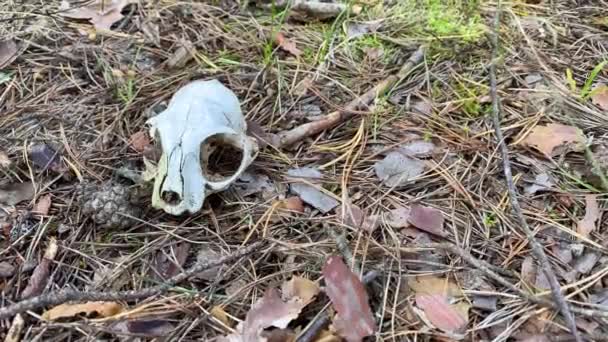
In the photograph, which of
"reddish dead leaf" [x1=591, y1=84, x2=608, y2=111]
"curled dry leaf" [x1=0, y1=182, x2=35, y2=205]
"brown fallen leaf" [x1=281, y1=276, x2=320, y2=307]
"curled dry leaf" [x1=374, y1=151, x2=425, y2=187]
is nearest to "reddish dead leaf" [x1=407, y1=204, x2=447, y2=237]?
"curled dry leaf" [x1=374, y1=151, x2=425, y2=187]

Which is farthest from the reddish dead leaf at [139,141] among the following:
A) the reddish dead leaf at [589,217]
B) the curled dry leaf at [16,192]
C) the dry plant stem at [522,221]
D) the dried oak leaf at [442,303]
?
the reddish dead leaf at [589,217]

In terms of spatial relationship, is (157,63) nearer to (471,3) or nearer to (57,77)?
(57,77)

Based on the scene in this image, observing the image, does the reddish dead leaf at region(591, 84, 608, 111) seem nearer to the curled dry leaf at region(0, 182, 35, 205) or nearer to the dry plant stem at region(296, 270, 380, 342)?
the dry plant stem at region(296, 270, 380, 342)

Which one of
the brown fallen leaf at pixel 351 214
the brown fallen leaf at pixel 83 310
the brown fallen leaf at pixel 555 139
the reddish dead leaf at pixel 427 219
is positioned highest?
the brown fallen leaf at pixel 555 139

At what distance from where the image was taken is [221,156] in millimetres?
2016

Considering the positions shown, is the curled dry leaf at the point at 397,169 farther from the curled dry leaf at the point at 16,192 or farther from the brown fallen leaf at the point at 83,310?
the curled dry leaf at the point at 16,192

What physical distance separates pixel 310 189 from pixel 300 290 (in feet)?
1.21

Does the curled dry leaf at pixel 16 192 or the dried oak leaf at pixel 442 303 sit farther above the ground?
the dried oak leaf at pixel 442 303

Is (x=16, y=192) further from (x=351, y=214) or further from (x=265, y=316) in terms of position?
(x=351, y=214)

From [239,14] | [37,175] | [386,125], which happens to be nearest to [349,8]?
[239,14]

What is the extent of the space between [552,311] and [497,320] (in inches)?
5.4

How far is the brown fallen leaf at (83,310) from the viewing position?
62.8 inches

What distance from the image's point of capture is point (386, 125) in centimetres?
212

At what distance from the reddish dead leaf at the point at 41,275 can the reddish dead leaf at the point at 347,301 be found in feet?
2.38
